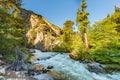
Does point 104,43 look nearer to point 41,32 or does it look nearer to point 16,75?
point 16,75

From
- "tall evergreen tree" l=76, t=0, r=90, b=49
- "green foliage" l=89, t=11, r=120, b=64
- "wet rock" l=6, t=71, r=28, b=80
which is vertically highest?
"tall evergreen tree" l=76, t=0, r=90, b=49

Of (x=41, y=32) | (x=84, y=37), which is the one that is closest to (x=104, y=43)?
(x=84, y=37)

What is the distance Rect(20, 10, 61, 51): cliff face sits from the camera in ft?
167

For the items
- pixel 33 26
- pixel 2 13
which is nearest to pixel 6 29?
pixel 2 13

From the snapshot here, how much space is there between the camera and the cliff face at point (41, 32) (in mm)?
51031

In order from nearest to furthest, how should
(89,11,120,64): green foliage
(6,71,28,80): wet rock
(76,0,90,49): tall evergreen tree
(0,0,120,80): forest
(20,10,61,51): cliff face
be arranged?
(6,71,28,80): wet rock < (0,0,120,80): forest < (89,11,120,64): green foliage < (76,0,90,49): tall evergreen tree < (20,10,61,51): cliff face

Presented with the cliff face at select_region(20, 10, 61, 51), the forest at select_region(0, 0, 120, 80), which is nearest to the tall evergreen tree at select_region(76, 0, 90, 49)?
the forest at select_region(0, 0, 120, 80)

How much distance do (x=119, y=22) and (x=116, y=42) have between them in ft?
45.8

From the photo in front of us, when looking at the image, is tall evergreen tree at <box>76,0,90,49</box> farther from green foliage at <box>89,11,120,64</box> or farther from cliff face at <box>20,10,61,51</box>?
cliff face at <box>20,10,61,51</box>

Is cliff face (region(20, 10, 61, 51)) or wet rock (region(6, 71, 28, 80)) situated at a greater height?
cliff face (region(20, 10, 61, 51))

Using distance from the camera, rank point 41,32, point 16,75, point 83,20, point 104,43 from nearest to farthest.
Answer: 1. point 16,75
2. point 104,43
3. point 83,20
4. point 41,32

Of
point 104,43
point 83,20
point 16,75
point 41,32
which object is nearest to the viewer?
point 16,75

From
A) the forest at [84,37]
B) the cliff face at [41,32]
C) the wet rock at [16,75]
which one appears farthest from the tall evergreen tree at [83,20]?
the wet rock at [16,75]

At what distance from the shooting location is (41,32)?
52.9m
